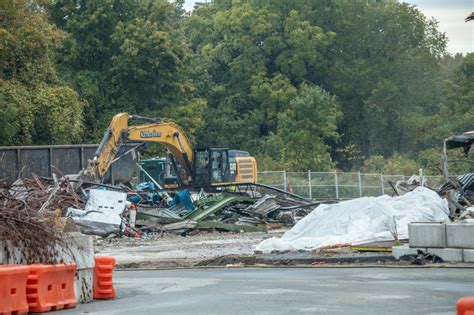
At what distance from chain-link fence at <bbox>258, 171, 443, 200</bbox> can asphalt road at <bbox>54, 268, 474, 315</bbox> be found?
40.8 m

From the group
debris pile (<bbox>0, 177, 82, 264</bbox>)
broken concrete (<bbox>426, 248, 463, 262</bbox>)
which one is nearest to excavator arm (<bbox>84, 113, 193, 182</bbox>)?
broken concrete (<bbox>426, 248, 463, 262</bbox>)

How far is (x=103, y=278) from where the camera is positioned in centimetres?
1772

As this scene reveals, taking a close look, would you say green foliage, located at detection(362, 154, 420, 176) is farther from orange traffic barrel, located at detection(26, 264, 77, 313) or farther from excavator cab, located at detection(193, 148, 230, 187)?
orange traffic barrel, located at detection(26, 264, 77, 313)

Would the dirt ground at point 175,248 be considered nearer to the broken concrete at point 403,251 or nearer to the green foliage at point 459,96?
the broken concrete at point 403,251

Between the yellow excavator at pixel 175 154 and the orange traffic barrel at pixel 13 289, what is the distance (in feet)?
83.7

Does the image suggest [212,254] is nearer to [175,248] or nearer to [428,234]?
[175,248]

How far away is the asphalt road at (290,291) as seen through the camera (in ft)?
51.3

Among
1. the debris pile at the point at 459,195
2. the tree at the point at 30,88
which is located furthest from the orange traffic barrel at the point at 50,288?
the tree at the point at 30,88

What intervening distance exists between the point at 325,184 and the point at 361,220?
119ft

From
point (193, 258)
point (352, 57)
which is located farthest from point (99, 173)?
point (352, 57)

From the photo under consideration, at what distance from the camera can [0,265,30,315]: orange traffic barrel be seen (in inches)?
Result: 579

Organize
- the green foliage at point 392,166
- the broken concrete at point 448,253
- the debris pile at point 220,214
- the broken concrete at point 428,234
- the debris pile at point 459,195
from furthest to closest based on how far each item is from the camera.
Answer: the green foliage at point 392,166, the debris pile at point 220,214, the debris pile at point 459,195, the broken concrete at point 428,234, the broken concrete at point 448,253

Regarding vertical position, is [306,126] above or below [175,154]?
above

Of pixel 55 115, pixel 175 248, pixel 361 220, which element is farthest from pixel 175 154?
pixel 361 220
